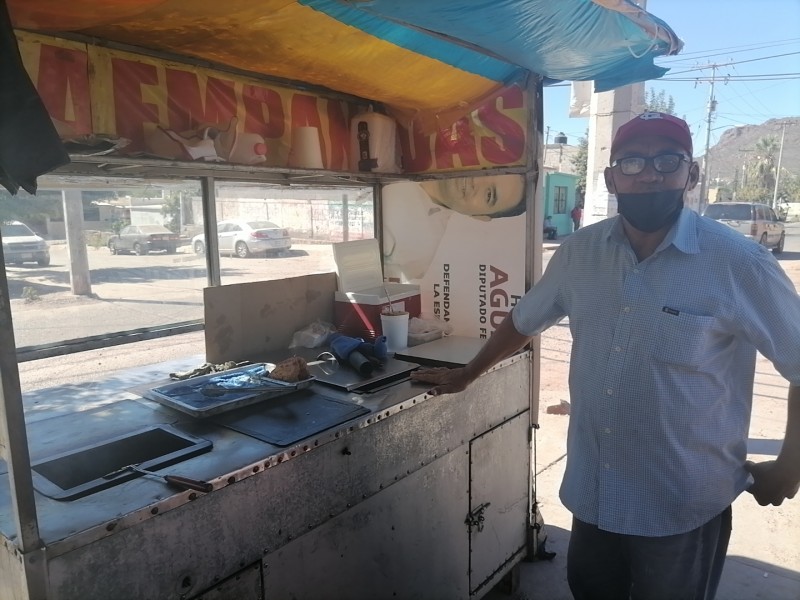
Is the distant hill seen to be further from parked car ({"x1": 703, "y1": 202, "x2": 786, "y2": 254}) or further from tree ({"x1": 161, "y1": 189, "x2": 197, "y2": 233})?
tree ({"x1": 161, "y1": 189, "x2": 197, "y2": 233})

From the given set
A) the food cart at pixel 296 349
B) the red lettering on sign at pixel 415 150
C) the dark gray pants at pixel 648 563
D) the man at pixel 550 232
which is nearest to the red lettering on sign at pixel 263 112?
the food cart at pixel 296 349

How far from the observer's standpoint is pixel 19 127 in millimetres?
1053

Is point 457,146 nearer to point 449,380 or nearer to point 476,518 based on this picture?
point 449,380

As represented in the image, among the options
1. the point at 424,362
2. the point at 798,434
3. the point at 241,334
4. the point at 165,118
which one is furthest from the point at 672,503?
the point at 165,118

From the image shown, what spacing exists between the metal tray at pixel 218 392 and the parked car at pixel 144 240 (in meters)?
0.76

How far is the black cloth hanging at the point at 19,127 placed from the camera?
1032mm

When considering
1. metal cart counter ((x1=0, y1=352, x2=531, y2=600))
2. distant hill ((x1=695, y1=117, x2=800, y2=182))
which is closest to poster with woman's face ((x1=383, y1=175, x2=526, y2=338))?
metal cart counter ((x1=0, y1=352, x2=531, y2=600))

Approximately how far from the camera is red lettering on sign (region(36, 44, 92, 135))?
1.99 m

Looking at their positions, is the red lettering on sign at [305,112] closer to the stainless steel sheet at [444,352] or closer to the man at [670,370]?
the stainless steel sheet at [444,352]

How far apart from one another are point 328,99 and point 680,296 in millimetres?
2203

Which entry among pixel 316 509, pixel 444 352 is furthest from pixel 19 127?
pixel 444 352

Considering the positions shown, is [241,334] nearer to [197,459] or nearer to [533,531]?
[197,459]

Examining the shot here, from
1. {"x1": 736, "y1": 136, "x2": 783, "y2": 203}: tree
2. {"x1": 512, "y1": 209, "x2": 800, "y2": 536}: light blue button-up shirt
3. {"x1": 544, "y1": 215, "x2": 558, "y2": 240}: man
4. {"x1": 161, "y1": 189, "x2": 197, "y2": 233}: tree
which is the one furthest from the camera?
{"x1": 736, "y1": 136, "x2": 783, "y2": 203}: tree

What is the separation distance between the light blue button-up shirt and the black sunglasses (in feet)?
0.49
